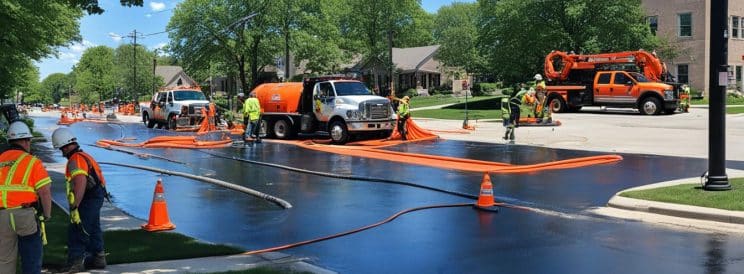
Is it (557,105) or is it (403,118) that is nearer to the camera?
(403,118)

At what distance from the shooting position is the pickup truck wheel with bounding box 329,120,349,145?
22.3m

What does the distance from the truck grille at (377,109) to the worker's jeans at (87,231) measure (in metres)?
15.7

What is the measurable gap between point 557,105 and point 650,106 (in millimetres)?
5119

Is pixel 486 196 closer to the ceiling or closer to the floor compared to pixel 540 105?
closer to the floor

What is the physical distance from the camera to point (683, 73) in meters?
47.8

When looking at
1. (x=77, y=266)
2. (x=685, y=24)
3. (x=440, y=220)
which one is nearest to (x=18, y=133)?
(x=77, y=266)

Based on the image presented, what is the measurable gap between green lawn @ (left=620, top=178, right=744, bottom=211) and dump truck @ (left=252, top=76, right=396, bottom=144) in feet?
40.8

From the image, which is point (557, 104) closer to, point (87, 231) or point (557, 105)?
point (557, 105)

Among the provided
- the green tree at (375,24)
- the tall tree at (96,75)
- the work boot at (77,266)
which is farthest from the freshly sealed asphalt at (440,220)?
the tall tree at (96,75)

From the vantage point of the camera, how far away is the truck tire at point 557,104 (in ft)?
118

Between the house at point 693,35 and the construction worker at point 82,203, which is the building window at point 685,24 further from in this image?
the construction worker at point 82,203

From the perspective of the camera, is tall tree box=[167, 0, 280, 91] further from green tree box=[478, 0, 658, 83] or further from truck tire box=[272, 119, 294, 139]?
truck tire box=[272, 119, 294, 139]

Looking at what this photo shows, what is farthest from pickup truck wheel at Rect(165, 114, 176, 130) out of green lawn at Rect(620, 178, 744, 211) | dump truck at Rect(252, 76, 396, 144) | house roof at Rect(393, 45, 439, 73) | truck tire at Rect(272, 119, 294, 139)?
house roof at Rect(393, 45, 439, 73)

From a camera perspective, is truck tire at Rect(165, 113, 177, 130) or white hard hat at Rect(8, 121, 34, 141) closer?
white hard hat at Rect(8, 121, 34, 141)
